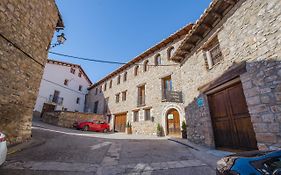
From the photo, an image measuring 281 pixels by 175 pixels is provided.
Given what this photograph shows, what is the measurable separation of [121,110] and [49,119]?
8086 millimetres

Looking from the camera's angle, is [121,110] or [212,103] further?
[121,110]

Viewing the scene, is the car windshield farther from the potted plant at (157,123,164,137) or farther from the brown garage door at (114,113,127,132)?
the brown garage door at (114,113,127,132)

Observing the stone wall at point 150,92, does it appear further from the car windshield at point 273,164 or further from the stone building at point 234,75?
the car windshield at point 273,164

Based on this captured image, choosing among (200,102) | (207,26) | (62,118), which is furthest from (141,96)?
(207,26)

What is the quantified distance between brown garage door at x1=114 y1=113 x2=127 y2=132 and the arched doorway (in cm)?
603

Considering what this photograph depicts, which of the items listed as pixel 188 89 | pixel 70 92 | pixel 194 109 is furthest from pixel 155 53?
pixel 70 92

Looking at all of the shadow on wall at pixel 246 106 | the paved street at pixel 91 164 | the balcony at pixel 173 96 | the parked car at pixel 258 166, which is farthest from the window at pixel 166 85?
the parked car at pixel 258 166

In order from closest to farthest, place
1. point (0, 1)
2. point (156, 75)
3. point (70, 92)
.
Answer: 1. point (0, 1)
2. point (156, 75)
3. point (70, 92)

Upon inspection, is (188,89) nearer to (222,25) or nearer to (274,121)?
A: (222,25)

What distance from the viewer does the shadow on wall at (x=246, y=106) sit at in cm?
352

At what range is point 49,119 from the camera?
1530cm

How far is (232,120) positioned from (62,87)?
72.5ft

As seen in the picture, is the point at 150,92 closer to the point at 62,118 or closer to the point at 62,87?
the point at 62,118

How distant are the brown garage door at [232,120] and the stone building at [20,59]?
25.8ft
